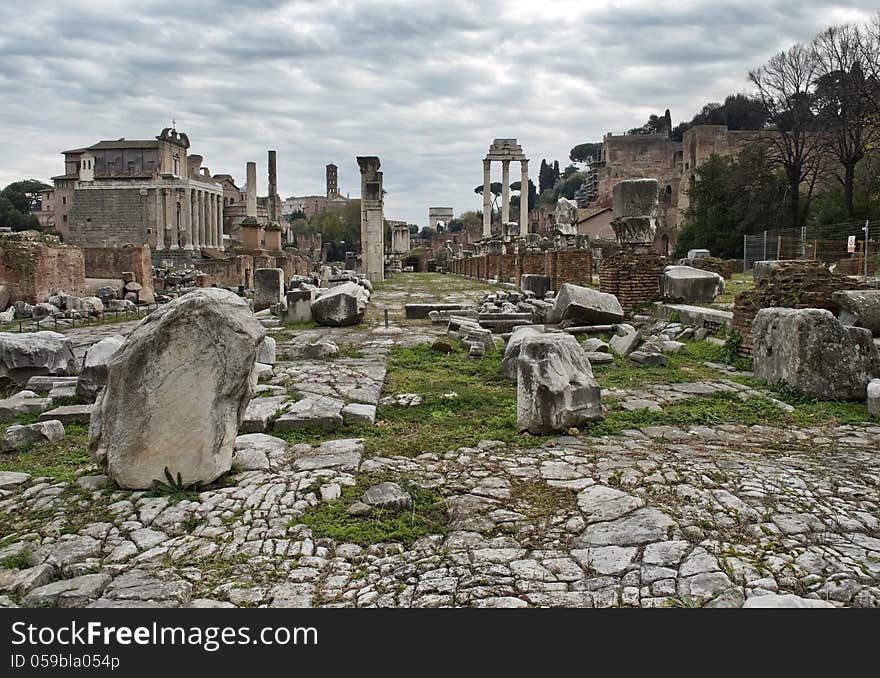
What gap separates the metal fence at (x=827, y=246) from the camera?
1888cm

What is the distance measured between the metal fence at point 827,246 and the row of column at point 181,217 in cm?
4750

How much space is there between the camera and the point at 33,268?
17.0 metres

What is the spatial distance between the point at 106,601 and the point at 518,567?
1.65m

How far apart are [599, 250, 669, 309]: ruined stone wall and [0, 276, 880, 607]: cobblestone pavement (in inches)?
292

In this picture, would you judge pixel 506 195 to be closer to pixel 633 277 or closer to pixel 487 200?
pixel 487 200

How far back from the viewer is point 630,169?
6869cm

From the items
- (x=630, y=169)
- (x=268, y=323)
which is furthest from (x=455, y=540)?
(x=630, y=169)

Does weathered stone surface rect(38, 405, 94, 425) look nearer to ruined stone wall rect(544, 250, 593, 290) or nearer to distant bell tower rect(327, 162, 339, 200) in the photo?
ruined stone wall rect(544, 250, 593, 290)

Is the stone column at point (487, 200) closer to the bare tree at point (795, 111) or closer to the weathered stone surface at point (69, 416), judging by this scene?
the bare tree at point (795, 111)

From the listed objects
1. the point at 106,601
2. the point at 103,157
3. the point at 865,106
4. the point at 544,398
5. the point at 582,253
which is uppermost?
the point at 103,157

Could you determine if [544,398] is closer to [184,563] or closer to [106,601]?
[184,563]

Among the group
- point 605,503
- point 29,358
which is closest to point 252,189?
point 29,358

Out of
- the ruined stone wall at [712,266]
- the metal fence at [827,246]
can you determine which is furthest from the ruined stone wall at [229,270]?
the metal fence at [827,246]

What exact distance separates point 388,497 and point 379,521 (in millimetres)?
207
